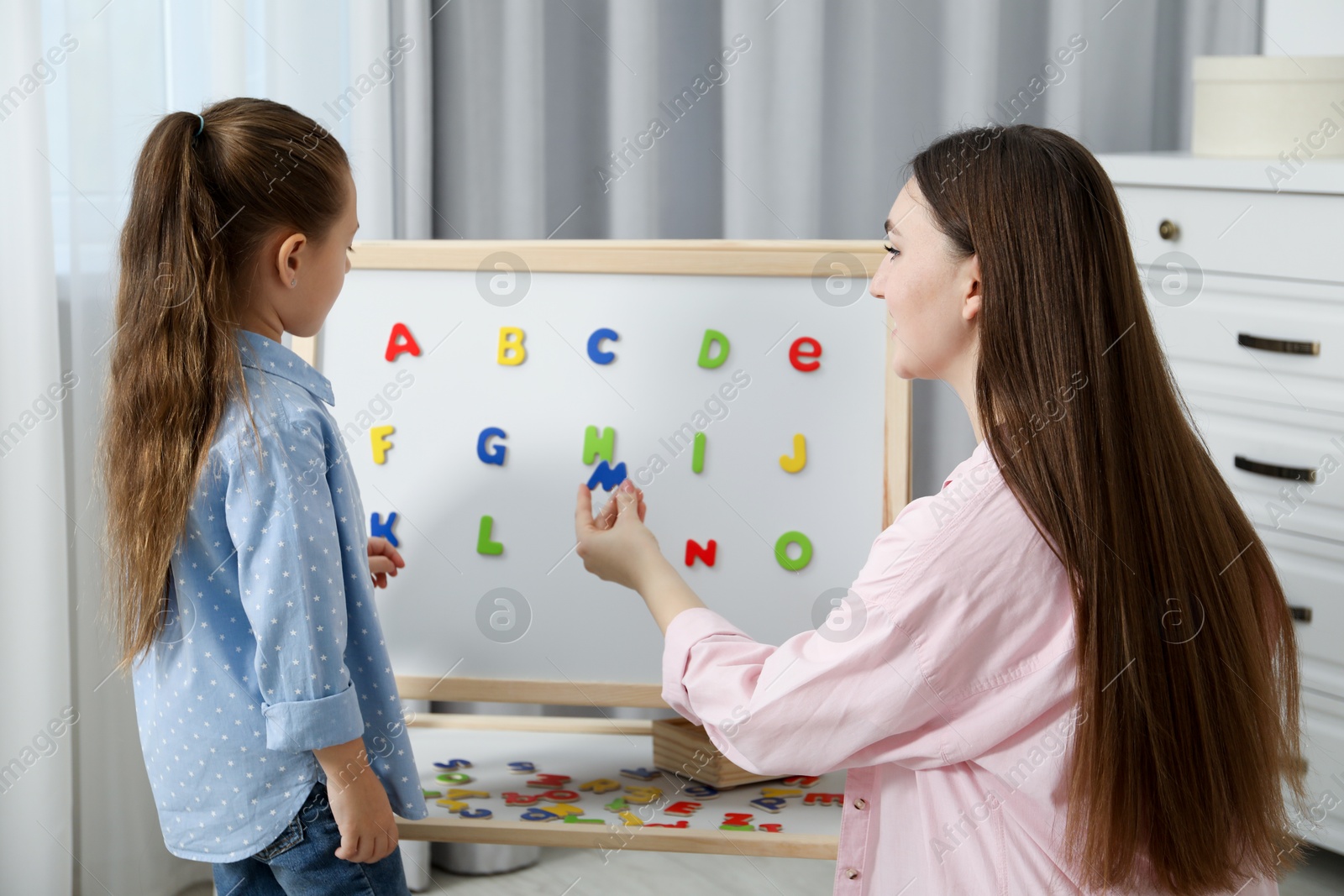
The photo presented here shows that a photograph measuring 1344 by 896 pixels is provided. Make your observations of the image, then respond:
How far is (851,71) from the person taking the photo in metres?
2.00

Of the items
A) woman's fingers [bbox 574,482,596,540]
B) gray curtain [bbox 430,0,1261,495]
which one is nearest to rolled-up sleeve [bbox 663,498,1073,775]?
woman's fingers [bbox 574,482,596,540]

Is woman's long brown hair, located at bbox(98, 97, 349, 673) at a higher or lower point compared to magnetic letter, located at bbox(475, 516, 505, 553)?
higher

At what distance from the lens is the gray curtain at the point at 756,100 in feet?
6.32

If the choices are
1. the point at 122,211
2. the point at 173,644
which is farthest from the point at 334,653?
the point at 122,211

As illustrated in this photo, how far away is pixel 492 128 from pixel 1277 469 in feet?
4.43

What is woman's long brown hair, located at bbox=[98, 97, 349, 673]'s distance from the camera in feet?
3.25

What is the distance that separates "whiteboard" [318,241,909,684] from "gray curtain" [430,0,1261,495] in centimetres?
66

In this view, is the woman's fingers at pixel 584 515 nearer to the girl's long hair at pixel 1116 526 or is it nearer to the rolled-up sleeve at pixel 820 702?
the rolled-up sleeve at pixel 820 702

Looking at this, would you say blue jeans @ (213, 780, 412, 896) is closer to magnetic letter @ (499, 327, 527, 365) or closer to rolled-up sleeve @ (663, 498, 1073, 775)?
rolled-up sleeve @ (663, 498, 1073, 775)

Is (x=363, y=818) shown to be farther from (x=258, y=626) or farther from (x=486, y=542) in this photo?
(x=486, y=542)

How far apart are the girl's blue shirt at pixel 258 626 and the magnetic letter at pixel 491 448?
283mm

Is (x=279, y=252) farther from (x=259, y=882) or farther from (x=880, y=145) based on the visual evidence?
(x=880, y=145)

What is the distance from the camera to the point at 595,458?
1.36m

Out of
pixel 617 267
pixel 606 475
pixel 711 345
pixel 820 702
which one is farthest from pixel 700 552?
pixel 820 702
